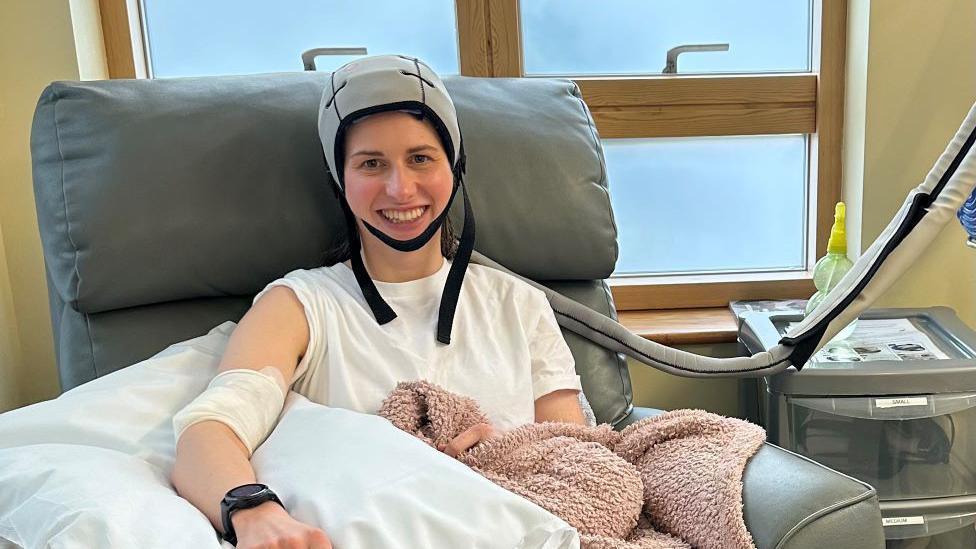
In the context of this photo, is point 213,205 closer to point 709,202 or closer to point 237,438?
point 237,438

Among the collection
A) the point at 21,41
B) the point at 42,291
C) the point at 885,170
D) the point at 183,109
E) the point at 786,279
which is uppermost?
the point at 21,41

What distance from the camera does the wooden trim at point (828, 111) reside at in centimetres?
193

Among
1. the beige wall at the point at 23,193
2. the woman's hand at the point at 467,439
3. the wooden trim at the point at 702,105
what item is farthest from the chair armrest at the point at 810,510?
the beige wall at the point at 23,193

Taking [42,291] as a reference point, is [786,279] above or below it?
below

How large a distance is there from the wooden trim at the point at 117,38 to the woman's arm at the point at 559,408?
1.23m

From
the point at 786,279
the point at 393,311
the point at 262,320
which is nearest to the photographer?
the point at 262,320

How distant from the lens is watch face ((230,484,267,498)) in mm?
936

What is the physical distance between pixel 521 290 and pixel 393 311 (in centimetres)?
23

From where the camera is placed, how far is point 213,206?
54.1 inches

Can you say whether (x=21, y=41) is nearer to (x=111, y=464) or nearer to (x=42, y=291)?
(x=42, y=291)

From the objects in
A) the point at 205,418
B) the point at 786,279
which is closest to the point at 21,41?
the point at 205,418

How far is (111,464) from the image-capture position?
0.96 meters

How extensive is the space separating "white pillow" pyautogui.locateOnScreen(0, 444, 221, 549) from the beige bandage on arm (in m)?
0.10

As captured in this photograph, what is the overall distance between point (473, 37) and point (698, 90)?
0.53 meters
